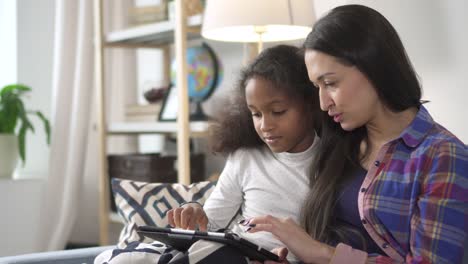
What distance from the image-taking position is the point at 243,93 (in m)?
1.65

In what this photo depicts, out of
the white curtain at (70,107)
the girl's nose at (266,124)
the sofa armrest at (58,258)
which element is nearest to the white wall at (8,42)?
the white curtain at (70,107)

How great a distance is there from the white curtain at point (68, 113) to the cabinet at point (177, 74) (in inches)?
6.8

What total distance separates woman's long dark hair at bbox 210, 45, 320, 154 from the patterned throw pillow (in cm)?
16

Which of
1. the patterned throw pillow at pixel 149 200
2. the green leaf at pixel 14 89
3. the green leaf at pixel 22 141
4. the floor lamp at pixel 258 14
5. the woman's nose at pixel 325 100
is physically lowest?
the patterned throw pillow at pixel 149 200

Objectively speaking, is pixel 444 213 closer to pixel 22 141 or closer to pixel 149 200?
pixel 149 200

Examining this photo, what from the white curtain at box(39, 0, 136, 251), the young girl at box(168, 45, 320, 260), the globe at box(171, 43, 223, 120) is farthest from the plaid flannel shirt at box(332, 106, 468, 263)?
the white curtain at box(39, 0, 136, 251)

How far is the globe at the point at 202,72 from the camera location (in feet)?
9.35

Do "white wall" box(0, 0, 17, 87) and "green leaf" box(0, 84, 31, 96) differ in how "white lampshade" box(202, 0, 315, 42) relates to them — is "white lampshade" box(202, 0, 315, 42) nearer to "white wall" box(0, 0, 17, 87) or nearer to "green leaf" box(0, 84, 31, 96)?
"green leaf" box(0, 84, 31, 96)

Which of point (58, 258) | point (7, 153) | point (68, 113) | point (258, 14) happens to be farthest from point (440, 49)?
point (7, 153)

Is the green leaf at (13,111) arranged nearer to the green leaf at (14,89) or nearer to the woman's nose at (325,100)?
the green leaf at (14,89)

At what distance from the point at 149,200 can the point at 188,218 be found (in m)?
0.35

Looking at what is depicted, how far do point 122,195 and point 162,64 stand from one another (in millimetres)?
1575

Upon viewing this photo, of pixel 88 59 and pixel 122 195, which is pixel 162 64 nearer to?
pixel 88 59

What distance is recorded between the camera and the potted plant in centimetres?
318
